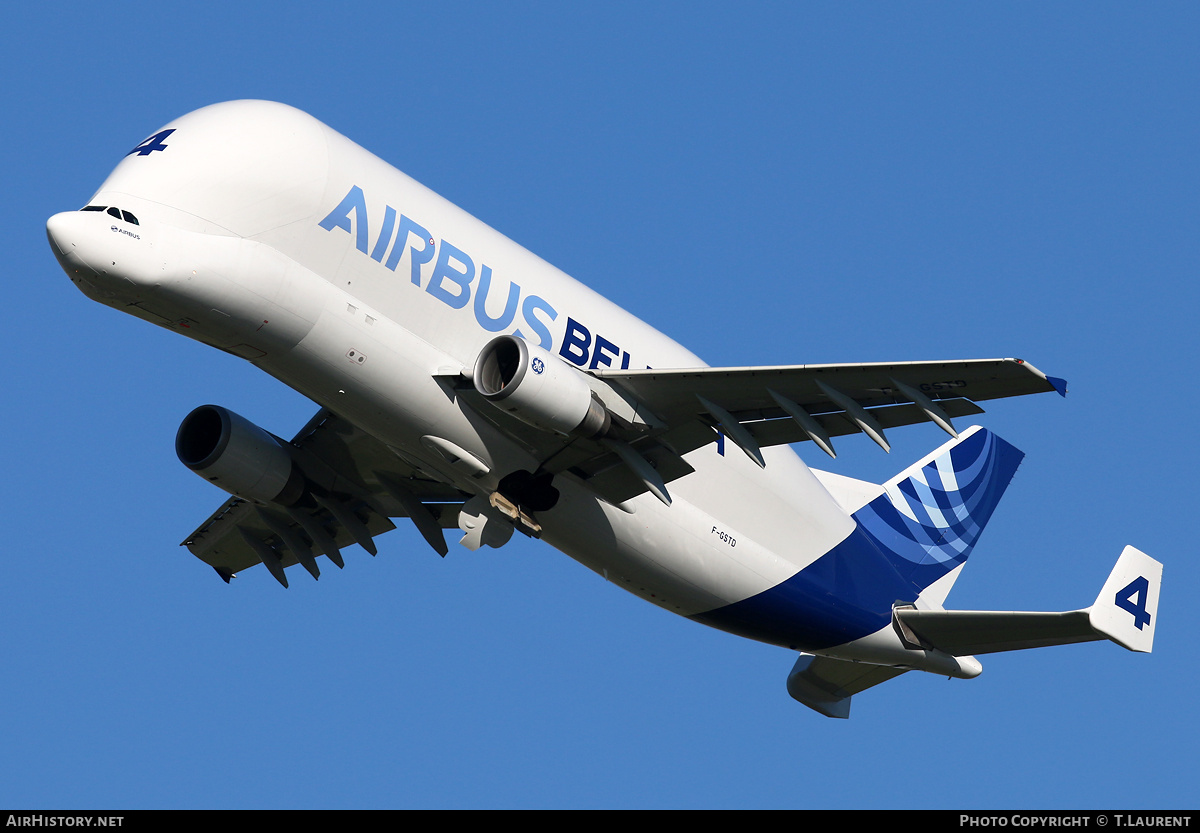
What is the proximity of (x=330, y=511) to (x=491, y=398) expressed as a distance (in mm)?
8580

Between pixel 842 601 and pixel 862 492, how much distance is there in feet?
10.4

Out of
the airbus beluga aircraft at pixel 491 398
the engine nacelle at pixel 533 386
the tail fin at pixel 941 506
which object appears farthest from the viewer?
the tail fin at pixel 941 506

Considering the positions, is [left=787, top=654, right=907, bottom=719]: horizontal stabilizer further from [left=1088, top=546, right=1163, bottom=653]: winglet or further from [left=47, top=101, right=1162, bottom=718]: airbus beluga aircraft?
[left=1088, top=546, right=1163, bottom=653]: winglet

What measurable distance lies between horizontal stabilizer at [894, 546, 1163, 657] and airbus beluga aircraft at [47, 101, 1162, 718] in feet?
0.18

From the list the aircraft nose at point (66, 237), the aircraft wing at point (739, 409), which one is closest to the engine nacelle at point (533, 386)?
the aircraft wing at point (739, 409)

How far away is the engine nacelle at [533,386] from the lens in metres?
23.4

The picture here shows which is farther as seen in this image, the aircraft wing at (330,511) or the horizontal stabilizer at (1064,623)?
the aircraft wing at (330,511)

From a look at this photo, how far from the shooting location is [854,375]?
23.5 m

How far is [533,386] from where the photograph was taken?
922 inches

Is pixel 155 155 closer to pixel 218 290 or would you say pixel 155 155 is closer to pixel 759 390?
pixel 218 290

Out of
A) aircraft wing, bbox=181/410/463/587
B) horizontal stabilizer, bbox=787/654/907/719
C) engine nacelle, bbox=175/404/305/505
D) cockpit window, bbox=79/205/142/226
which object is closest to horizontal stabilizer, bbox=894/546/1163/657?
horizontal stabilizer, bbox=787/654/907/719

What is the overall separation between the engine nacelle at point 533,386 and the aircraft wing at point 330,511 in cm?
573

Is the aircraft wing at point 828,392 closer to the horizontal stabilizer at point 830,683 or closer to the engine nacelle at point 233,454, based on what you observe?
the engine nacelle at point 233,454
